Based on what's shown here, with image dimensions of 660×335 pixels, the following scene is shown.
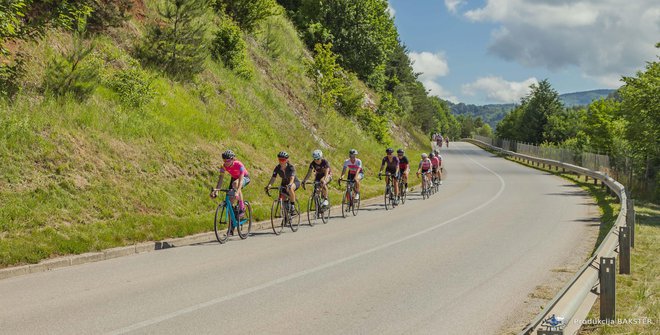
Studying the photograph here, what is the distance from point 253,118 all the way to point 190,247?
40.1 feet

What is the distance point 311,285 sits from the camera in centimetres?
866

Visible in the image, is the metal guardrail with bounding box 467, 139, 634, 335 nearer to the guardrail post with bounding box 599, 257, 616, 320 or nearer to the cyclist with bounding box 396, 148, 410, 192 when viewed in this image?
the guardrail post with bounding box 599, 257, 616, 320

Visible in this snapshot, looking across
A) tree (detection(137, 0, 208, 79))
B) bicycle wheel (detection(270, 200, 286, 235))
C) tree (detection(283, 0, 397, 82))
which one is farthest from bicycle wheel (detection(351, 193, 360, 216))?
tree (detection(283, 0, 397, 82))

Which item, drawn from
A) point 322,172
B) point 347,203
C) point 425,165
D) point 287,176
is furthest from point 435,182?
point 287,176

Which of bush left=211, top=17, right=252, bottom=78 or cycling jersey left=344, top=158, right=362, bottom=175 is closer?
cycling jersey left=344, top=158, right=362, bottom=175

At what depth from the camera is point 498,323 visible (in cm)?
685

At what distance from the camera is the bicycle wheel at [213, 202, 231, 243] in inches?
514

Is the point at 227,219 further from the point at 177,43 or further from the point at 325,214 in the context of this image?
the point at 177,43

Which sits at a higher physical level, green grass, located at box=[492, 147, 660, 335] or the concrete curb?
the concrete curb

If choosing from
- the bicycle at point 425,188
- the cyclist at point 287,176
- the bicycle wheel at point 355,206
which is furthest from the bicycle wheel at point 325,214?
the bicycle at point 425,188

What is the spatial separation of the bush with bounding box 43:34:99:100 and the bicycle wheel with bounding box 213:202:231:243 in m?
5.20

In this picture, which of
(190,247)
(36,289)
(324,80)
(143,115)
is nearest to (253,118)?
(143,115)

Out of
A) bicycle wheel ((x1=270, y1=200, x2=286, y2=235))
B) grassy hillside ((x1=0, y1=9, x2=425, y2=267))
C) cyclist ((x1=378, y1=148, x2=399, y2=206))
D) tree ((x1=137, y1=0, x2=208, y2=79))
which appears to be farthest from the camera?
cyclist ((x1=378, y1=148, x2=399, y2=206))

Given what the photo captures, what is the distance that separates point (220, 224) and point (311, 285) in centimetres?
543
